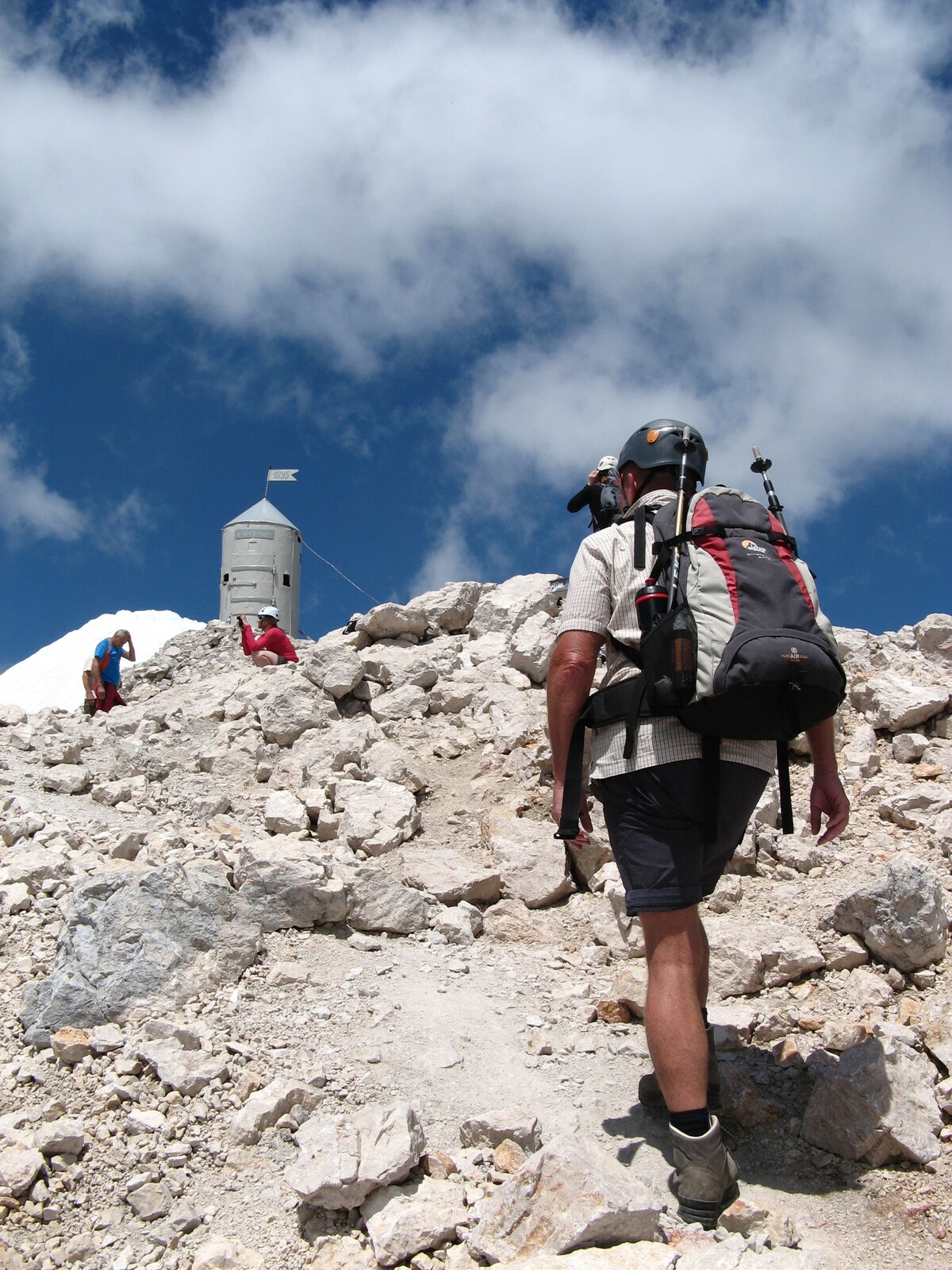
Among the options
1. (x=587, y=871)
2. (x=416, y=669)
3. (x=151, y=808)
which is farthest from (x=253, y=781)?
(x=587, y=871)

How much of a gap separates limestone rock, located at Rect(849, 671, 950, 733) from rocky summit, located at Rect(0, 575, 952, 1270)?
0.02 meters

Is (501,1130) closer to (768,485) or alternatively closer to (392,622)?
(768,485)

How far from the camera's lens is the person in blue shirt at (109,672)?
437 inches

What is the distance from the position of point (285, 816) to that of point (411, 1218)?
10.5 feet

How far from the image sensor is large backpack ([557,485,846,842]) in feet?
8.86

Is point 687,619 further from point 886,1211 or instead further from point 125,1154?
point 125,1154

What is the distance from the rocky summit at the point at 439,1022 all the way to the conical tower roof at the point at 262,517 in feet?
32.5

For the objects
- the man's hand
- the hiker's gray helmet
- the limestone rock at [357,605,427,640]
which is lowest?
the man's hand

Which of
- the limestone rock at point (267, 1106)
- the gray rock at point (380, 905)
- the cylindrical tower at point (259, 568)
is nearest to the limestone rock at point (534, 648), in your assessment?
the gray rock at point (380, 905)

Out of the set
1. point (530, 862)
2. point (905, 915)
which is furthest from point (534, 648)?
point (905, 915)

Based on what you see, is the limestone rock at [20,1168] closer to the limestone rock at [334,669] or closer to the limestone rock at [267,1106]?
the limestone rock at [267,1106]

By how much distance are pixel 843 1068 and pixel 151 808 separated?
473cm

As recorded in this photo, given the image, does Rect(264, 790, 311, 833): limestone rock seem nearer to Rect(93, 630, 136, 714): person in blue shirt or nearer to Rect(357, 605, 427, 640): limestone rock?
Rect(357, 605, 427, 640): limestone rock

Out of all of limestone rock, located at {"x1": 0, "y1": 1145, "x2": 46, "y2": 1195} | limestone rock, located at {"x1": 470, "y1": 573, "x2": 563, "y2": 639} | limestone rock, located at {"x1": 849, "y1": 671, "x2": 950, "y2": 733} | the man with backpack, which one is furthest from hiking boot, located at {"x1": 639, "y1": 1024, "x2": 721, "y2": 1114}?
limestone rock, located at {"x1": 470, "y1": 573, "x2": 563, "y2": 639}
